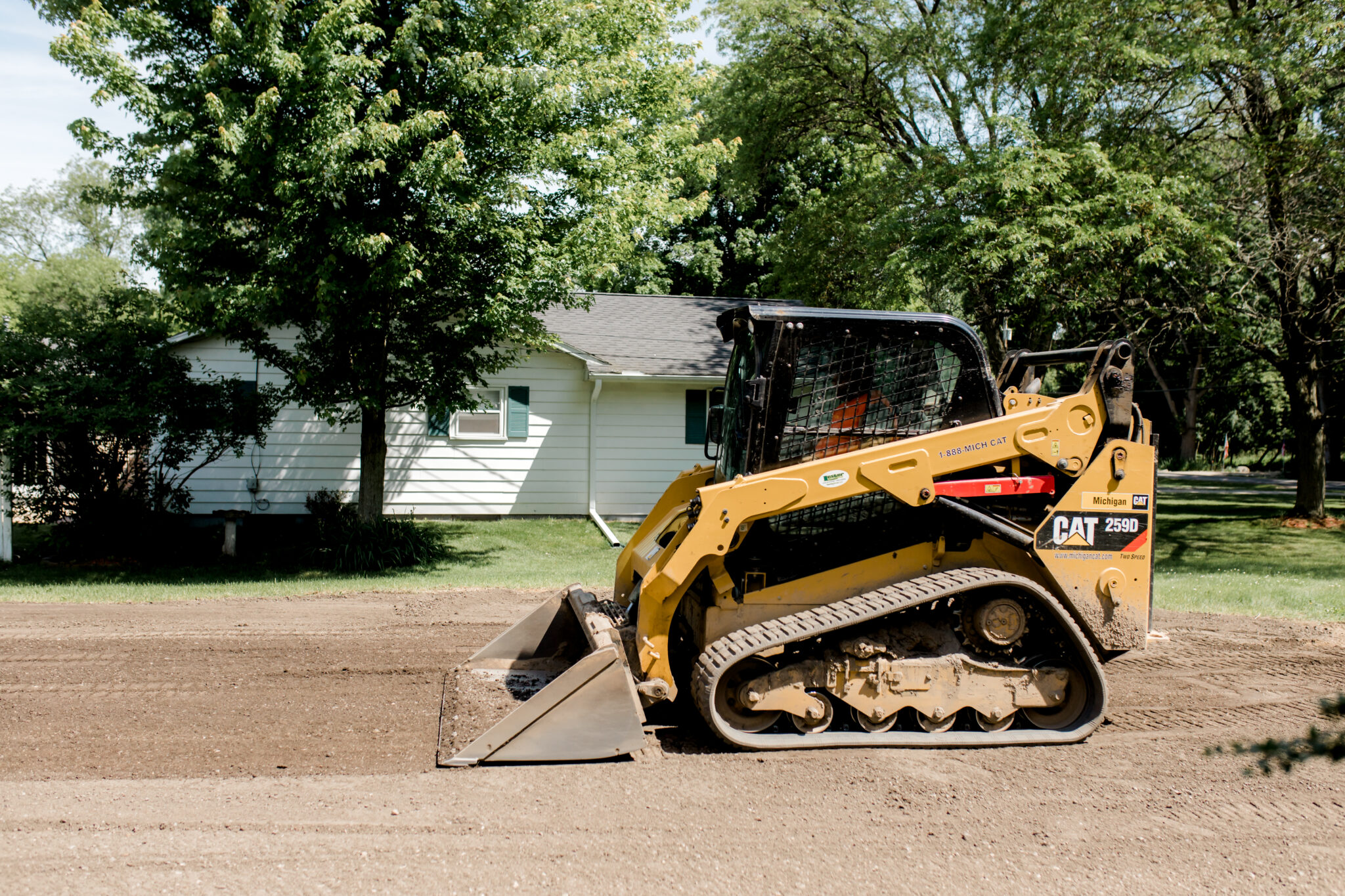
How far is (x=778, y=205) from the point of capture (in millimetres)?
28156

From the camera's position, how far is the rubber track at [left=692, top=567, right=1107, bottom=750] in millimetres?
5508

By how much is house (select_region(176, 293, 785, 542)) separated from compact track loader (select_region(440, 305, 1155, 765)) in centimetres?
1099

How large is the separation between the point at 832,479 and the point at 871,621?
91cm

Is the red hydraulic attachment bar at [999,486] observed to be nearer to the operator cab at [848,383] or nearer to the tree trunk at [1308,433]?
the operator cab at [848,383]

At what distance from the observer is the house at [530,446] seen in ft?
55.6

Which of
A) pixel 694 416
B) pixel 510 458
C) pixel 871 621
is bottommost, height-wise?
pixel 871 621

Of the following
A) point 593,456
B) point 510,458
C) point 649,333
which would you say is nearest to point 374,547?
point 510,458

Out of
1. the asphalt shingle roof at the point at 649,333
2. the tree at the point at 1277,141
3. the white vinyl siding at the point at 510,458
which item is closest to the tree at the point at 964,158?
the tree at the point at 1277,141

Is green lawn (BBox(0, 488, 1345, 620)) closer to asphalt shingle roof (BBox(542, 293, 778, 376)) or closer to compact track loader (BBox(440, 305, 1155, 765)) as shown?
asphalt shingle roof (BBox(542, 293, 778, 376))

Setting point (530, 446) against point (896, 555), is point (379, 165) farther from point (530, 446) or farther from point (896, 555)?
point (530, 446)

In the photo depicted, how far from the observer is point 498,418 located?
17.8 metres

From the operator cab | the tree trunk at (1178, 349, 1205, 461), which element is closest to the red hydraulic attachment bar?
the operator cab

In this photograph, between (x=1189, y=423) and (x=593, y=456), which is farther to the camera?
(x=1189, y=423)

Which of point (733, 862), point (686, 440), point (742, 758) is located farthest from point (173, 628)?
point (686, 440)
